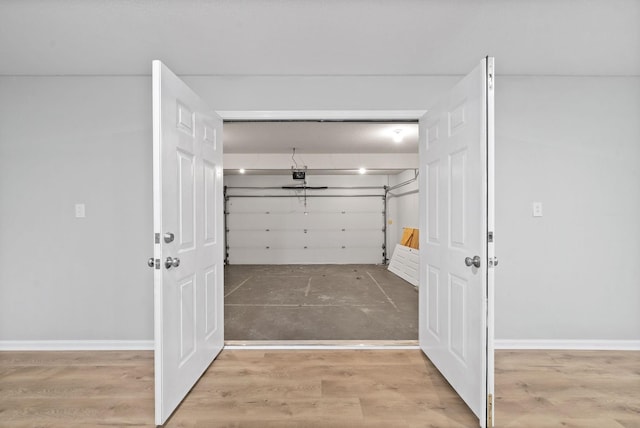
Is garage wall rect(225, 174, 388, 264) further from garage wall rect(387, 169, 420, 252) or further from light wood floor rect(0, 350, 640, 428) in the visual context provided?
light wood floor rect(0, 350, 640, 428)

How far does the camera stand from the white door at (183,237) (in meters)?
1.51

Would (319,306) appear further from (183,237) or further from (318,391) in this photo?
(183,237)

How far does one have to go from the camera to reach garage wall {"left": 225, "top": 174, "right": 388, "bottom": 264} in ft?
25.4

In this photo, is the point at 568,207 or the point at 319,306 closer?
the point at 568,207

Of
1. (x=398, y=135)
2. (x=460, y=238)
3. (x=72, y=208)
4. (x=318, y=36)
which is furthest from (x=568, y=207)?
(x=72, y=208)

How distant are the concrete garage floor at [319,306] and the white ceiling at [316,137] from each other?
2285 millimetres

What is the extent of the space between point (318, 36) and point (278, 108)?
2.26 ft

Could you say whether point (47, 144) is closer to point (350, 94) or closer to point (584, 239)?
point (350, 94)

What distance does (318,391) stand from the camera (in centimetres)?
187

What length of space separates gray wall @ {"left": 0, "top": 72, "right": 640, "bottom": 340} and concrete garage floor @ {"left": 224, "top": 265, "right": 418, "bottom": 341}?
1.09 meters

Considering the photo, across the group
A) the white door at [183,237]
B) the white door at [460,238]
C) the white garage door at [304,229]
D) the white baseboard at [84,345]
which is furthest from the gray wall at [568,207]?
the white garage door at [304,229]

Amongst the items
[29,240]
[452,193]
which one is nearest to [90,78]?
[29,240]

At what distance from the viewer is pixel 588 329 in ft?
7.97

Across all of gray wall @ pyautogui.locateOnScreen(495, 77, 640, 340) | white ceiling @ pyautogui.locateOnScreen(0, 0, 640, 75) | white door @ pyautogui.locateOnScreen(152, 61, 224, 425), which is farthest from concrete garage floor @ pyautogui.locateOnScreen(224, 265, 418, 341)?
white ceiling @ pyautogui.locateOnScreen(0, 0, 640, 75)
